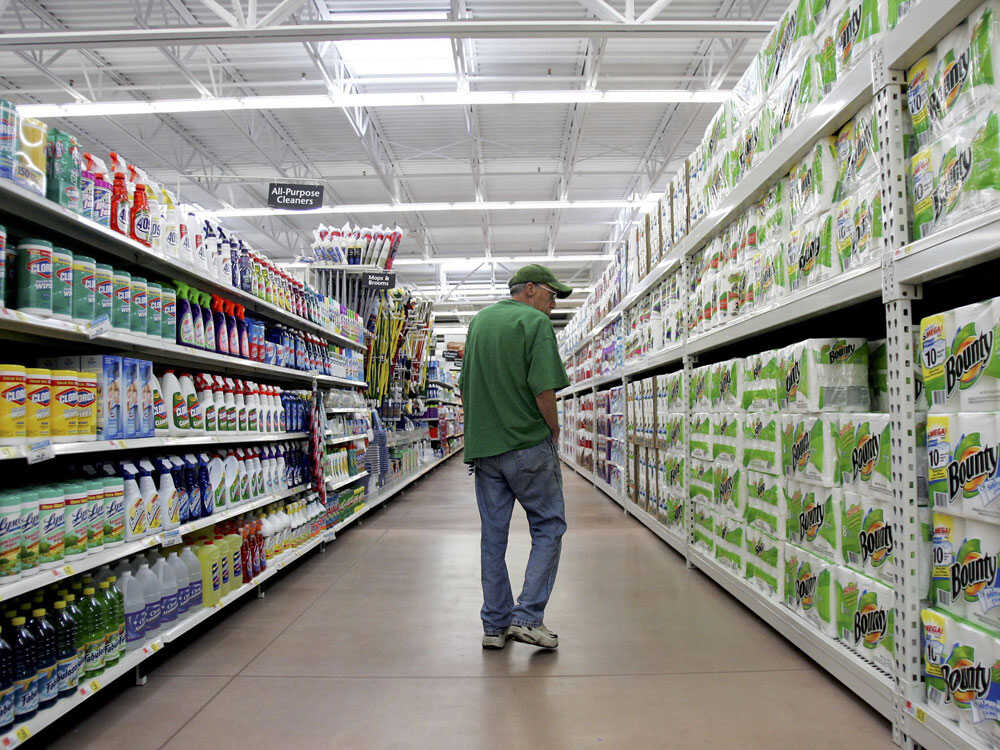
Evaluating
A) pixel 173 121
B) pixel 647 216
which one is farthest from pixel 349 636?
pixel 173 121

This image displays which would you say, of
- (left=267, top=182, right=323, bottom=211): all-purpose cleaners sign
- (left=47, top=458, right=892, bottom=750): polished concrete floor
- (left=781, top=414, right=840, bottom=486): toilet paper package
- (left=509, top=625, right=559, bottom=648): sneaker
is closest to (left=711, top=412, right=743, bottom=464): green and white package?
(left=781, top=414, right=840, bottom=486): toilet paper package

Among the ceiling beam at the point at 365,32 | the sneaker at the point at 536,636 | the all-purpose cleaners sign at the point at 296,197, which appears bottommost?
the sneaker at the point at 536,636

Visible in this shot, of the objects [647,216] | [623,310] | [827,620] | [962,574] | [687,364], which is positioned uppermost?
[647,216]

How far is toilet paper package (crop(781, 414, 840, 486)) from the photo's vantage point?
2.44 m

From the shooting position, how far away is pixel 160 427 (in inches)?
115

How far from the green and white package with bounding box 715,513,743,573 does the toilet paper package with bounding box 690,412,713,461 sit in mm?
380

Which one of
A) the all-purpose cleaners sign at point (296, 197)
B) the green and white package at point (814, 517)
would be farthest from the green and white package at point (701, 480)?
the all-purpose cleaners sign at point (296, 197)

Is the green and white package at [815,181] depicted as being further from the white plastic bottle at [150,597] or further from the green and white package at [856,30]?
the white plastic bottle at [150,597]

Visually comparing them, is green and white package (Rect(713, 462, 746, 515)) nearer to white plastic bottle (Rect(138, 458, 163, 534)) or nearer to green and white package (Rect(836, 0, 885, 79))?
green and white package (Rect(836, 0, 885, 79))

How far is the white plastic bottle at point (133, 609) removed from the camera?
2.53 metres

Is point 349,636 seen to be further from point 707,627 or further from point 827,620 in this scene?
point 827,620

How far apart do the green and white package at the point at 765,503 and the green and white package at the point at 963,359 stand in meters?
1.07

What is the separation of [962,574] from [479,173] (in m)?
12.0

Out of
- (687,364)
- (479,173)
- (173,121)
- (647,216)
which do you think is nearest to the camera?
(687,364)
